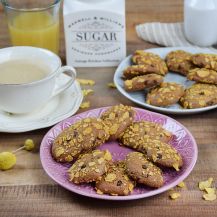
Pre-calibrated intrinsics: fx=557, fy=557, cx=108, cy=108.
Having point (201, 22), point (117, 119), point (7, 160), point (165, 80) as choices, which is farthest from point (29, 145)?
point (201, 22)

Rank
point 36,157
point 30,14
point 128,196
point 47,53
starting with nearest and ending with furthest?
point 128,196 → point 36,157 → point 47,53 → point 30,14

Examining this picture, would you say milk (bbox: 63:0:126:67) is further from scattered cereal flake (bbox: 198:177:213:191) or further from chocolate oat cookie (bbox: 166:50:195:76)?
scattered cereal flake (bbox: 198:177:213:191)

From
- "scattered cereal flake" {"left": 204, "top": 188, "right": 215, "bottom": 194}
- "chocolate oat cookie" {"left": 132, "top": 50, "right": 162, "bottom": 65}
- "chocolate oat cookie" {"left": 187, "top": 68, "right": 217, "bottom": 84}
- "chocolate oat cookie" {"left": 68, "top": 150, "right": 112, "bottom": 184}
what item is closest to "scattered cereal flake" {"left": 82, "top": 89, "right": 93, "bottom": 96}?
"chocolate oat cookie" {"left": 132, "top": 50, "right": 162, "bottom": 65}

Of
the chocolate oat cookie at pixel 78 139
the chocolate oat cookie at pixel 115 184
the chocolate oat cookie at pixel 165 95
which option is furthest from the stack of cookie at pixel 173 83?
the chocolate oat cookie at pixel 115 184

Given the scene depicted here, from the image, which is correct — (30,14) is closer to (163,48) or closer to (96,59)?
(96,59)

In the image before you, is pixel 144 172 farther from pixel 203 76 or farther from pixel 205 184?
pixel 203 76

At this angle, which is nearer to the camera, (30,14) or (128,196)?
(128,196)

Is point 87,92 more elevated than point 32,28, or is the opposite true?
point 32,28

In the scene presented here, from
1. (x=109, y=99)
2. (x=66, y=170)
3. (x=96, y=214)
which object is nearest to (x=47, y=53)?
(x=109, y=99)
